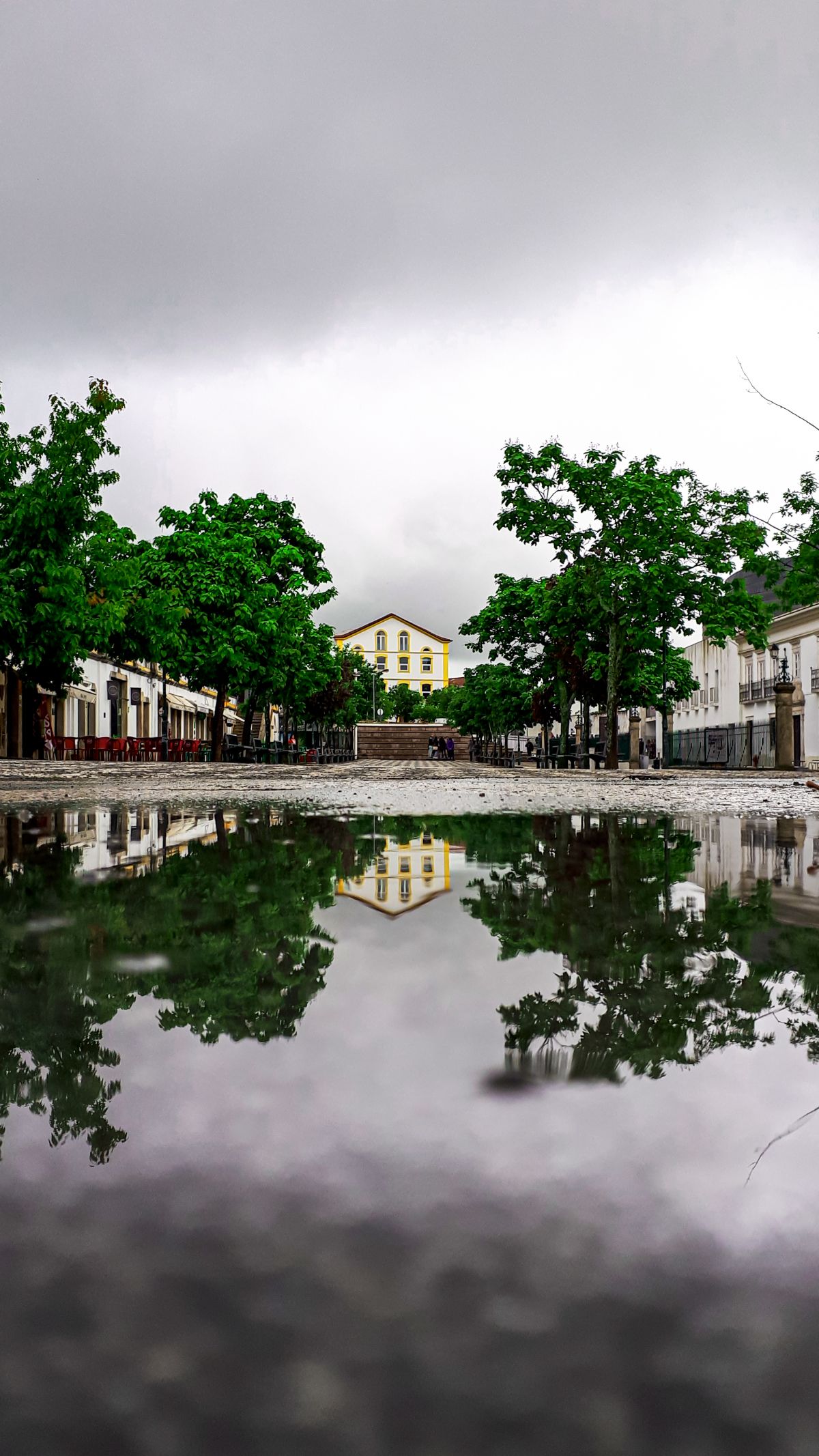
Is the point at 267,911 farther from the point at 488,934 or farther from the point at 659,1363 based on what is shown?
the point at 659,1363

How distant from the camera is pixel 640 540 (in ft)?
86.6

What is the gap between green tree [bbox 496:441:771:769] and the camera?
1041 inches

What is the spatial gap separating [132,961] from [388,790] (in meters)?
11.2

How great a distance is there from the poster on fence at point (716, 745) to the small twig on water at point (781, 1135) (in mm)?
55220

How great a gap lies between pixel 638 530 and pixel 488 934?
2539cm

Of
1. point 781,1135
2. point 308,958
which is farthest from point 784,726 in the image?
point 781,1135

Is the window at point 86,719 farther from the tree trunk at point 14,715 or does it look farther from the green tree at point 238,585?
the green tree at point 238,585

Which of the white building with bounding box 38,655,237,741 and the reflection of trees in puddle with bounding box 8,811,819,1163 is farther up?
the white building with bounding box 38,655,237,741

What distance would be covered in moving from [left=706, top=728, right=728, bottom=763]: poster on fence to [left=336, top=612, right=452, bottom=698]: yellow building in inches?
3537

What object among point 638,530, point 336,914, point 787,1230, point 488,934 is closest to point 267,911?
point 336,914

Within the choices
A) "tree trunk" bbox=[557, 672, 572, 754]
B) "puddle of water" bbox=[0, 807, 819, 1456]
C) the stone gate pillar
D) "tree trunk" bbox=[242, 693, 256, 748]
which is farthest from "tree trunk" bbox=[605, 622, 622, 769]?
"puddle of water" bbox=[0, 807, 819, 1456]

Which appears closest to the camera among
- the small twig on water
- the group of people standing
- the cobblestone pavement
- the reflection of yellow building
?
the small twig on water

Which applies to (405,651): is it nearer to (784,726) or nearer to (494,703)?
(494,703)

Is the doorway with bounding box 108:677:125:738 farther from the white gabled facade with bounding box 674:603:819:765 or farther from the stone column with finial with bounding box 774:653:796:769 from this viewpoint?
the stone column with finial with bounding box 774:653:796:769
